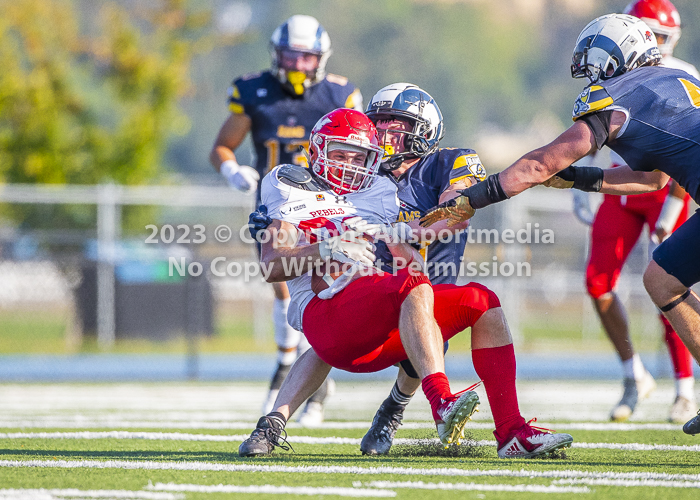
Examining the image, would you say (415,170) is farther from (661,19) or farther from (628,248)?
(661,19)

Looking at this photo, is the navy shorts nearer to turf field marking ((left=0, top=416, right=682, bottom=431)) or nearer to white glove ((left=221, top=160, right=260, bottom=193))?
turf field marking ((left=0, top=416, right=682, bottom=431))

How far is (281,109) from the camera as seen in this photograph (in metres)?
5.44

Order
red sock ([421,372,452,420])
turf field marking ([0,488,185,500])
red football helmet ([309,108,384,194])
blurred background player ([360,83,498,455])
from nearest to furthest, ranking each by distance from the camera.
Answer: turf field marking ([0,488,185,500]) < red sock ([421,372,452,420]) < red football helmet ([309,108,384,194]) < blurred background player ([360,83,498,455])

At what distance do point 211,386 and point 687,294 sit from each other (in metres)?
5.41

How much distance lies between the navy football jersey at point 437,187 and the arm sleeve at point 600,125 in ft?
1.88

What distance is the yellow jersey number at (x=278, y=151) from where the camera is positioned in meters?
5.40

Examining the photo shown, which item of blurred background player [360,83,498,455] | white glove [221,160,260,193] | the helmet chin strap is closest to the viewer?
blurred background player [360,83,498,455]

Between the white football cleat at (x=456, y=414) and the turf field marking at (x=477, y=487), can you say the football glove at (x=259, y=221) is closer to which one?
the white football cleat at (x=456, y=414)

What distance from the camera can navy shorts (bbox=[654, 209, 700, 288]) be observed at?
337cm

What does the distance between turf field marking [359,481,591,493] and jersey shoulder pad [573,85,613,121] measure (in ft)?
4.29

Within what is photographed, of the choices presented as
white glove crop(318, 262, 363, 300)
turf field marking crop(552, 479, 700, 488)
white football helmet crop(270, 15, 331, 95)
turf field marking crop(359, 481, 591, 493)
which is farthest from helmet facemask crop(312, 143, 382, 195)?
white football helmet crop(270, 15, 331, 95)

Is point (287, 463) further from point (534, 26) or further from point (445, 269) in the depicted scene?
point (534, 26)

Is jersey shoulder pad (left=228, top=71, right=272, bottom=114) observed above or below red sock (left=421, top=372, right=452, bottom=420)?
above

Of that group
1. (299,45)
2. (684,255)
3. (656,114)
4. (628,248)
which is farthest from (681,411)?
(299,45)
